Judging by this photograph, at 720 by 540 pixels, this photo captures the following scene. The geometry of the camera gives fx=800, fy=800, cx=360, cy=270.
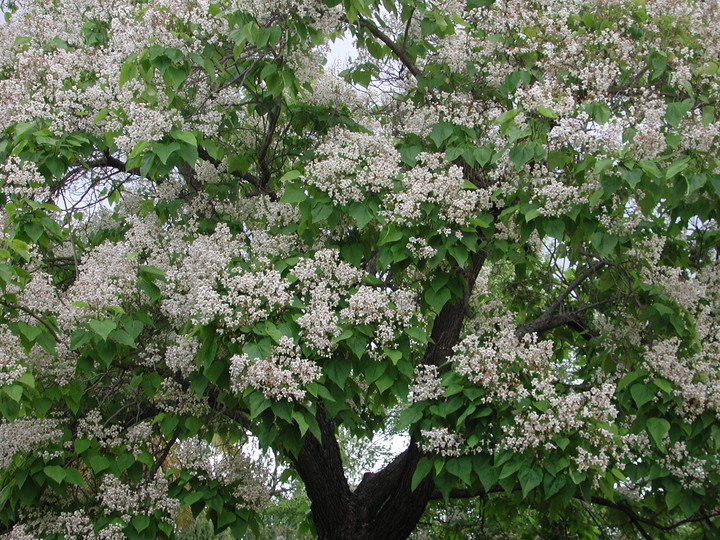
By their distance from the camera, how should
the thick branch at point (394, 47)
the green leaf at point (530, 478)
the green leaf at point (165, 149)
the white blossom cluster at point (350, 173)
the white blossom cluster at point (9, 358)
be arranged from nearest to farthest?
1. the green leaf at point (530, 478)
2. the white blossom cluster at point (9, 358)
3. the green leaf at point (165, 149)
4. the white blossom cluster at point (350, 173)
5. the thick branch at point (394, 47)

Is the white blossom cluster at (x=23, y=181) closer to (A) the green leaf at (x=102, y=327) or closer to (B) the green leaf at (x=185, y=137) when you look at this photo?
(B) the green leaf at (x=185, y=137)

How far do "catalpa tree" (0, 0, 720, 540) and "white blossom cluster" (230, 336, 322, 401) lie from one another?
0.06ft

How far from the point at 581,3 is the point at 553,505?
3551 mm

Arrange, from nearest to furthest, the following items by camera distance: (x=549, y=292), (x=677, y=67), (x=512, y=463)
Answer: (x=512, y=463), (x=677, y=67), (x=549, y=292)

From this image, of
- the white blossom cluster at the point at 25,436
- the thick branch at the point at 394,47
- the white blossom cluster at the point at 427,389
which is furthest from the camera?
the thick branch at the point at 394,47

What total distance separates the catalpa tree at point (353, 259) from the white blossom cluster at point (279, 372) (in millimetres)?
17

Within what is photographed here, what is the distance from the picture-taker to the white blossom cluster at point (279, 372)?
4.00 m

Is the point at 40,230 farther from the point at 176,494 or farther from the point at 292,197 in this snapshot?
the point at 176,494

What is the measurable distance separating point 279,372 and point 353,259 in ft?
4.04

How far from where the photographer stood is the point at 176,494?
16.5 feet

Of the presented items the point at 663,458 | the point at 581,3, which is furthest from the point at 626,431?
the point at 581,3

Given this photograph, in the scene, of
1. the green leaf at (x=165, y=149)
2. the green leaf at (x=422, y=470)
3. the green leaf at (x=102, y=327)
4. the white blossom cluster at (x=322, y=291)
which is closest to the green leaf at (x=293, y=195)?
the white blossom cluster at (x=322, y=291)

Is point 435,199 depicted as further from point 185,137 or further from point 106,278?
point 106,278

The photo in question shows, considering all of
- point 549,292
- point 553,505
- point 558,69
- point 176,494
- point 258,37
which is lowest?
point 553,505
